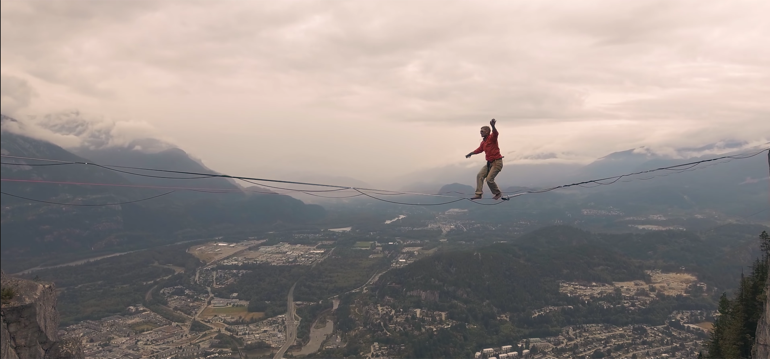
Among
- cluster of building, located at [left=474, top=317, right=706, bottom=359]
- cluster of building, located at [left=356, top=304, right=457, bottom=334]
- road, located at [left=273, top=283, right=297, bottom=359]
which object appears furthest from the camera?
cluster of building, located at [left=356, top=304, right=457, bottom=334]

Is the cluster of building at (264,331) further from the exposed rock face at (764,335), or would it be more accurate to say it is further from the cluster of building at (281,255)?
the exposed rock face at (764,335)

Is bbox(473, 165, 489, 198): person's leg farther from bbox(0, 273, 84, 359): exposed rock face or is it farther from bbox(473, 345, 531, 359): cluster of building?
bbox(473, 345, 531, 359): cluster of building

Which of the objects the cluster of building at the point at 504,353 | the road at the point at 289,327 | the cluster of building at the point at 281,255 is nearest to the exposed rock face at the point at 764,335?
the cluster of building at the point at 504,353

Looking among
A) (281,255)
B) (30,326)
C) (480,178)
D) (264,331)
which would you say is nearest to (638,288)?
(264,331)

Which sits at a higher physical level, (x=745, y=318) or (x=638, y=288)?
(x=745, y=318)

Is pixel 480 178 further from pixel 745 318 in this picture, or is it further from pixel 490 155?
pixel 745 318

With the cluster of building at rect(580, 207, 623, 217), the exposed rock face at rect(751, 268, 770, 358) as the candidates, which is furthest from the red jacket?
the cluster of building at rect(580, 207, 623, 217)

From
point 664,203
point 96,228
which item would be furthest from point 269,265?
point 664,203
